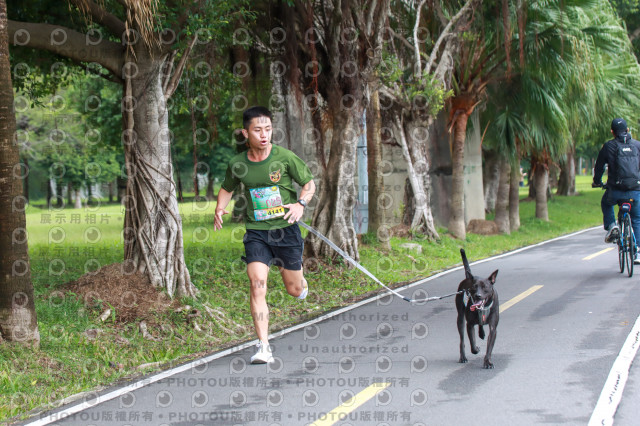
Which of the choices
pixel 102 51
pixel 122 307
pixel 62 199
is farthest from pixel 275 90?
pixel 62 199

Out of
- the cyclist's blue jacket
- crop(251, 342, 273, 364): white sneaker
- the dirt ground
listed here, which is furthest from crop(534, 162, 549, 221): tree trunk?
crop(251, 342, 273, 364): white sneaker

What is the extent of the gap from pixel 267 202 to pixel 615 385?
336cm

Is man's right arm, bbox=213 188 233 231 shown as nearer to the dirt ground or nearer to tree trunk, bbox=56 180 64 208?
the dirt ground

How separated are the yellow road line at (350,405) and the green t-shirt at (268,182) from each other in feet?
6.07

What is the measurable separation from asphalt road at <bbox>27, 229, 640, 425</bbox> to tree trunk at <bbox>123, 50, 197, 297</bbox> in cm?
200

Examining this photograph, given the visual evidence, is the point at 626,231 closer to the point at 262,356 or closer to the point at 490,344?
the point at 490,344

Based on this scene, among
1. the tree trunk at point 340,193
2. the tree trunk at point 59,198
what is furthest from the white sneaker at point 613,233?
the tree trunk at point 59,198

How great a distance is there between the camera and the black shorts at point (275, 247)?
267 inches

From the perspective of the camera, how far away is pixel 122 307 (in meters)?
8.42

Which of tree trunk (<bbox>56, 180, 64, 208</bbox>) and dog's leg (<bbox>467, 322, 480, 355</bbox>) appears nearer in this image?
dog's leg (<bbox>467, 322, 480, 355</bbox>)

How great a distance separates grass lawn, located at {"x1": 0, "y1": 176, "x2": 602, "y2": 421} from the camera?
6301 mm

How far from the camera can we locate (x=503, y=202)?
2442 centimetres

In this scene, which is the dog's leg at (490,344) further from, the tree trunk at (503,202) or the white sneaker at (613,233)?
the tree trunk at (503,202)

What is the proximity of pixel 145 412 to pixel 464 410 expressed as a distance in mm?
2351
